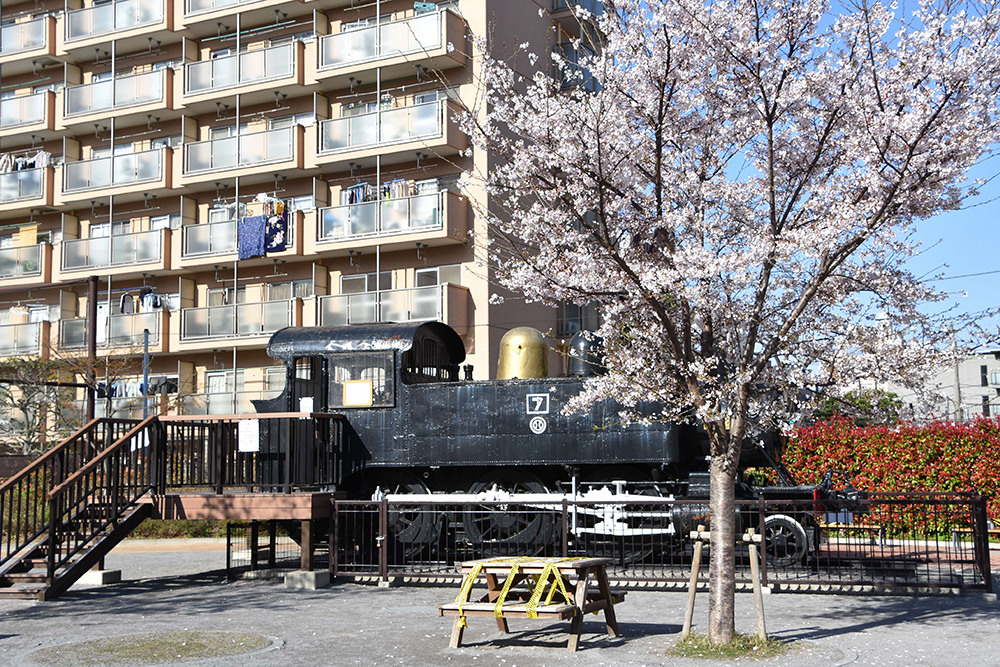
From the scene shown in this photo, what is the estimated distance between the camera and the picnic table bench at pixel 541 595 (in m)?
9.64

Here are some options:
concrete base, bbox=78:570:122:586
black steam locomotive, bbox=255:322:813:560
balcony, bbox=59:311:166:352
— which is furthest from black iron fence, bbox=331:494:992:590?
balcony, bbox=59:311:166:352

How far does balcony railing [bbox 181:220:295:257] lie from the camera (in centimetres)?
3256

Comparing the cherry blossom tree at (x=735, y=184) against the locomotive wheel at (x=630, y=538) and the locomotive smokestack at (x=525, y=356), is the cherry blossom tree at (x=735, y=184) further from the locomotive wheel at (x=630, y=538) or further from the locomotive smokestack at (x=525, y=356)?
the locomotive smokestack at (x=525, y=356)

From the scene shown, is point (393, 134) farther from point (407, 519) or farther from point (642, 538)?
point (642, 538)

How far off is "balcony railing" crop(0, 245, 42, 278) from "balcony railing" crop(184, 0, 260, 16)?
30.9ft

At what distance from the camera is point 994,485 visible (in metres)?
19.1

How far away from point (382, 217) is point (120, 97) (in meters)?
11.6

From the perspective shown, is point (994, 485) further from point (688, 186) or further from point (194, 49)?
point (194, 49)

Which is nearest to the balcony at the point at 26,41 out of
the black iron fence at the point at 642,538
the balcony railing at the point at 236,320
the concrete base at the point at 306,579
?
the balcony railing at the point at 236,320

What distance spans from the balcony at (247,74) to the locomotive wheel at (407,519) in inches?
736

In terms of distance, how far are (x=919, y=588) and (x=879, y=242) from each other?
5.35m

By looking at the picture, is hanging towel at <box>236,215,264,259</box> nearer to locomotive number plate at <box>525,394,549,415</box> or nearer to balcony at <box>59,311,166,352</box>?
balcony at <box>59,311,166,352</box>

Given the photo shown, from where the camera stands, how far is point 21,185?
3678 centimetres

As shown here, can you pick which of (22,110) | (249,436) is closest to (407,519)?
(249,436)
